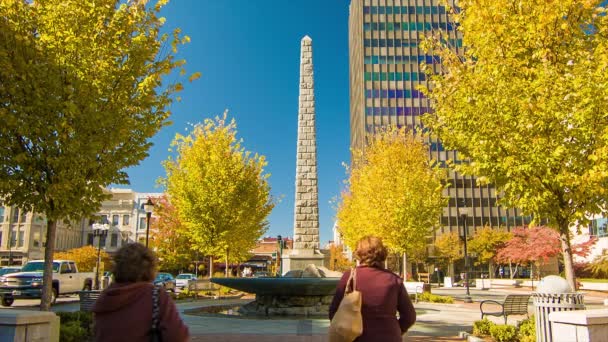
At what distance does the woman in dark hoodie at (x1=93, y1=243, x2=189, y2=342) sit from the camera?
3131 mm

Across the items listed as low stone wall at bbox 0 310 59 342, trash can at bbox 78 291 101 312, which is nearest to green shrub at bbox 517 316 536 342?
low stone wall at bbox 0 310 59 342

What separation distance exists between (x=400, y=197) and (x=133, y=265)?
24642 millimetres

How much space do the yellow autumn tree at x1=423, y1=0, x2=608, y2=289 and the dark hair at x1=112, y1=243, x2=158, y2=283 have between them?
28.0 feet

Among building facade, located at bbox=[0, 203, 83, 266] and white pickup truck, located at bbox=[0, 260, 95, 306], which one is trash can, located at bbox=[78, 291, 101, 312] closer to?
white pickup truck, located at bbox=[0, 260, 95, 306]

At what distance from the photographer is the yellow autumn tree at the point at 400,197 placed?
2700 centimetres

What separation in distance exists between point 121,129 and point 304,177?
11.7 m

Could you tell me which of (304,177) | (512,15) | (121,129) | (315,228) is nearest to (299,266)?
(315,228)

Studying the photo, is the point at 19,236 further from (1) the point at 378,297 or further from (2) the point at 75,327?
(1) the point at 378,297

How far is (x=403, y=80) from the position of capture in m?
79.6

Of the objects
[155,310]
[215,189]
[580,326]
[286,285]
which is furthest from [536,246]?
[155,310]

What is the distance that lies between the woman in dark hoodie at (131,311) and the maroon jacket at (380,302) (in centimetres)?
160

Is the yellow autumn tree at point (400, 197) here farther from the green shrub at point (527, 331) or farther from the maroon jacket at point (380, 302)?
the maroon jacket at point (380, 302)

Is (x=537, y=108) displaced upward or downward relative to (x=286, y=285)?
upward

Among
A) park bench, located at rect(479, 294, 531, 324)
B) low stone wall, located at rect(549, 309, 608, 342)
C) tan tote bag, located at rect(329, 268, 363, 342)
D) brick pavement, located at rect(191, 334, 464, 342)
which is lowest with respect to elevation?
brick pavement, located at rect(191, 334, 464, 342)
